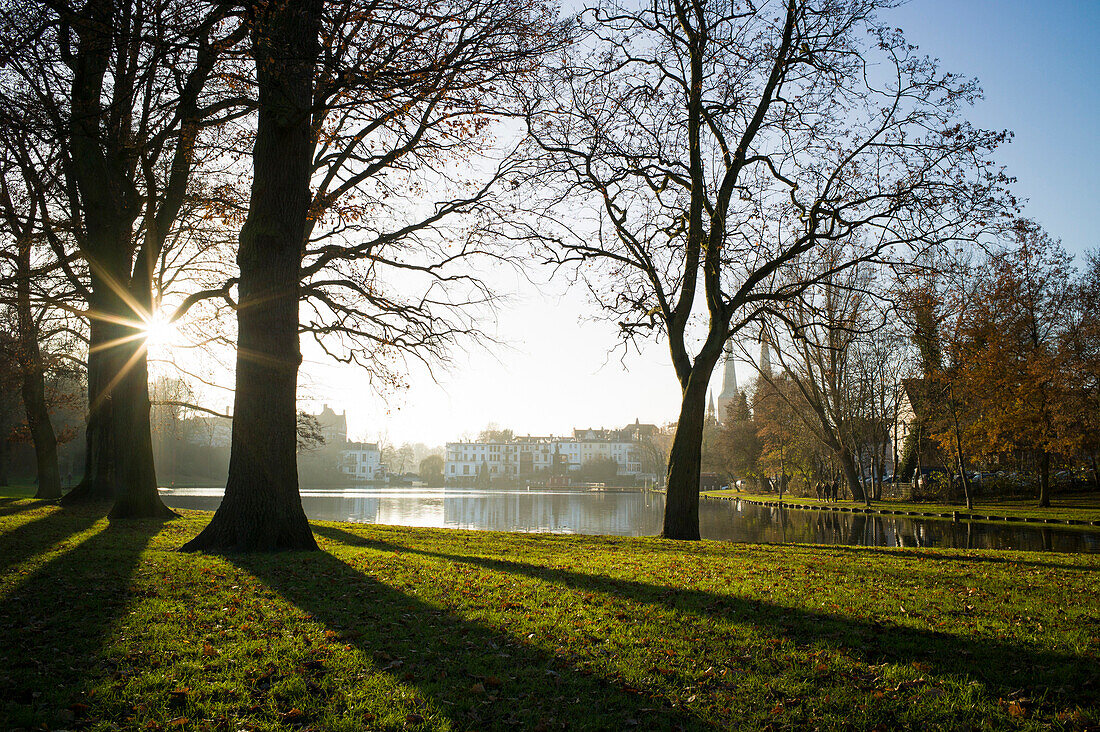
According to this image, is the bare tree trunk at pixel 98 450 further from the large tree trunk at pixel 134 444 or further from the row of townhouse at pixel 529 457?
the row of townhouse at pixel 529 457

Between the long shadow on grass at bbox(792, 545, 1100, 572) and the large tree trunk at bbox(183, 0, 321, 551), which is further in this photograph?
the long shadow on grass at bbox(792, 545, 1100, 572)

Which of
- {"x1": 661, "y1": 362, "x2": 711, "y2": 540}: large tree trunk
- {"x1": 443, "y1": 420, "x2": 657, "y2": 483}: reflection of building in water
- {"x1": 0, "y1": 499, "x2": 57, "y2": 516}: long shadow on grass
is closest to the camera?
{"x1": 0, "y1": 499, "x2": 57, "y2": 516}: long shadow on grass

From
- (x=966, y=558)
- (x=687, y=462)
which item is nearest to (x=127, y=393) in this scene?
(x=687, y=462)

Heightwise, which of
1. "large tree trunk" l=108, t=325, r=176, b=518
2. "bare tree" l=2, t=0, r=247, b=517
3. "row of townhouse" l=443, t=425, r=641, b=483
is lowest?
"row of townhouse" l=443, t=425, r=641, b=483

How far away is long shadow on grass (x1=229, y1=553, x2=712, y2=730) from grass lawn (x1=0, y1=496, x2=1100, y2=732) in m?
0.01

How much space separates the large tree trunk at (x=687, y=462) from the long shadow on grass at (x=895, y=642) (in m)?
6.99

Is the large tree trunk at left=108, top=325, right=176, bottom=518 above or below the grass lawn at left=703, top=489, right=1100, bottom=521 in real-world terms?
above

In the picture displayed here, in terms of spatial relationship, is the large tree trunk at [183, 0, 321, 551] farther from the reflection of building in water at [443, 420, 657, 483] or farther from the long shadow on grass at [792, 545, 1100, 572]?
the reflection of building in water at [443, 420, 657, 483]

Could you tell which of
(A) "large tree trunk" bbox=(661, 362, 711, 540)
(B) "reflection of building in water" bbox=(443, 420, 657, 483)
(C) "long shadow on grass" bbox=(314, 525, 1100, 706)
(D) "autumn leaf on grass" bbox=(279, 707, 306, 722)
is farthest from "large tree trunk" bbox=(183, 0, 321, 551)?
(B) "reflection of building in water" bbox=(443, 420, 657, 483)

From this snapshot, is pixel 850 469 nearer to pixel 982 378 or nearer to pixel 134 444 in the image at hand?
pixel 982 378

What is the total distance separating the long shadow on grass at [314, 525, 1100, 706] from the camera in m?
3.62

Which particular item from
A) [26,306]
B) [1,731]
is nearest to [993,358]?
[1,731]

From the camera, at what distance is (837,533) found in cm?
1986

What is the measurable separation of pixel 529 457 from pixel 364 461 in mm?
28279
